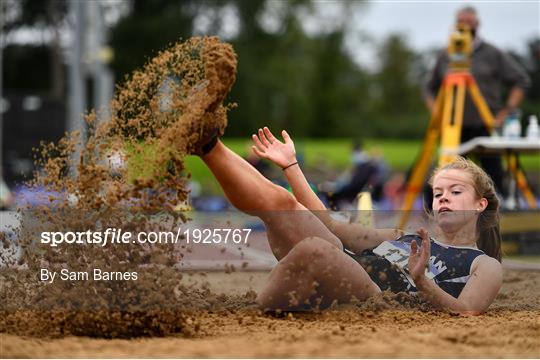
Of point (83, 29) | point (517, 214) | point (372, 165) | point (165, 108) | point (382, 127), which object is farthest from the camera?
point (382, 127)

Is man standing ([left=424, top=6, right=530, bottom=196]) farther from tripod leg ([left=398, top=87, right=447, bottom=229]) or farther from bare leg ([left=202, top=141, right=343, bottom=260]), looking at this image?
bare leg ([left=202, top=141, right=343, bottom=260])

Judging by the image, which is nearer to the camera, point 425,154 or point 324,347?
point 324,347

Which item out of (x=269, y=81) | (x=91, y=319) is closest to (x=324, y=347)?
(x=91, y=319)

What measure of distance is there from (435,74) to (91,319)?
698cm

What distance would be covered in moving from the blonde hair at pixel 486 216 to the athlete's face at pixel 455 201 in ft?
0.09

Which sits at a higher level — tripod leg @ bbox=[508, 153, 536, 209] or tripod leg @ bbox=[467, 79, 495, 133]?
tripod leg @ bbox=[467, 79, 495, 133]

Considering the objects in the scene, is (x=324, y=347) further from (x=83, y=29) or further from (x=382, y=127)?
(x=382, y=127)

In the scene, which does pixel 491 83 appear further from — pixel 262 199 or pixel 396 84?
pixel 396 84

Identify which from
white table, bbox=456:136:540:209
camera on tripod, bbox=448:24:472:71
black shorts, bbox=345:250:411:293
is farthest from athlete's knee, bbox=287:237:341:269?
camera on tripod, bbox=448:24:472:71

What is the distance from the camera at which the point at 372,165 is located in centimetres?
1591

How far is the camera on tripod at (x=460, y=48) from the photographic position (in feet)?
32.3

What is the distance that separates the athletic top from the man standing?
5640 mm

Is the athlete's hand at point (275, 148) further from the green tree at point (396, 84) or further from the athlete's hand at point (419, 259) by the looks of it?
the green tree at point (396, 84)

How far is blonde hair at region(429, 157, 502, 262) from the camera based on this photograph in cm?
486
